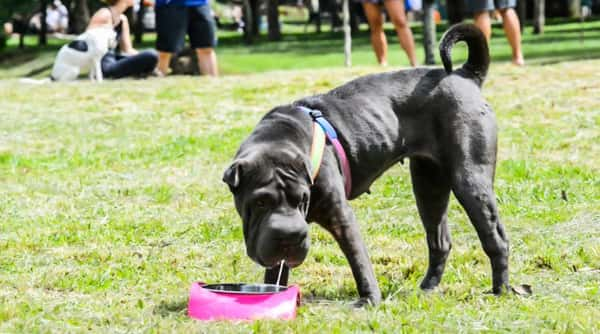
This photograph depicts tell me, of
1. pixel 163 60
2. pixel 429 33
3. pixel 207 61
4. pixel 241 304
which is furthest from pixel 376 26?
pixel 241 304

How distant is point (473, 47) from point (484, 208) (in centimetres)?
82

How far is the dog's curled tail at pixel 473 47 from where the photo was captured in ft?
16.9

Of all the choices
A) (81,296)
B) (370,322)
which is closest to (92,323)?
(81,296)

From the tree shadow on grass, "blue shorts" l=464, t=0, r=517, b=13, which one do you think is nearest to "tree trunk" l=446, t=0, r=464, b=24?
"blue shorts" l=464, t=0, r=517, b=13

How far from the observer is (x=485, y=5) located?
12703 millimetres

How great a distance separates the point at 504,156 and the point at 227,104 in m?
3.97

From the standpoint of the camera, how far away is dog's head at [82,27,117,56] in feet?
48.0

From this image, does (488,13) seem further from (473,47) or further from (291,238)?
(291,238)

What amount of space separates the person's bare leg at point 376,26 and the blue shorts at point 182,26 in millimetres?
2080

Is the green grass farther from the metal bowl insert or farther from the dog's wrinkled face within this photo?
the dog's wrinkled face

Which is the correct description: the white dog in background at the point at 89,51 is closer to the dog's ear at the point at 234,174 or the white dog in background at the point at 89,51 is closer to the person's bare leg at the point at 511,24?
the person's bare leg at the point at 511,24

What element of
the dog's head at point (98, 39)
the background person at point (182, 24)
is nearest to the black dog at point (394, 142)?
the background person at point (182, 24)

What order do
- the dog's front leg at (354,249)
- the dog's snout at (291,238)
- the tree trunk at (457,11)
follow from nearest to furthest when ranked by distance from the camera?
the dog's snout at (291,238) < the dog's front leg at (354,249) < the tree trunk at (457,11)

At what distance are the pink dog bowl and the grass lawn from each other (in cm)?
8
